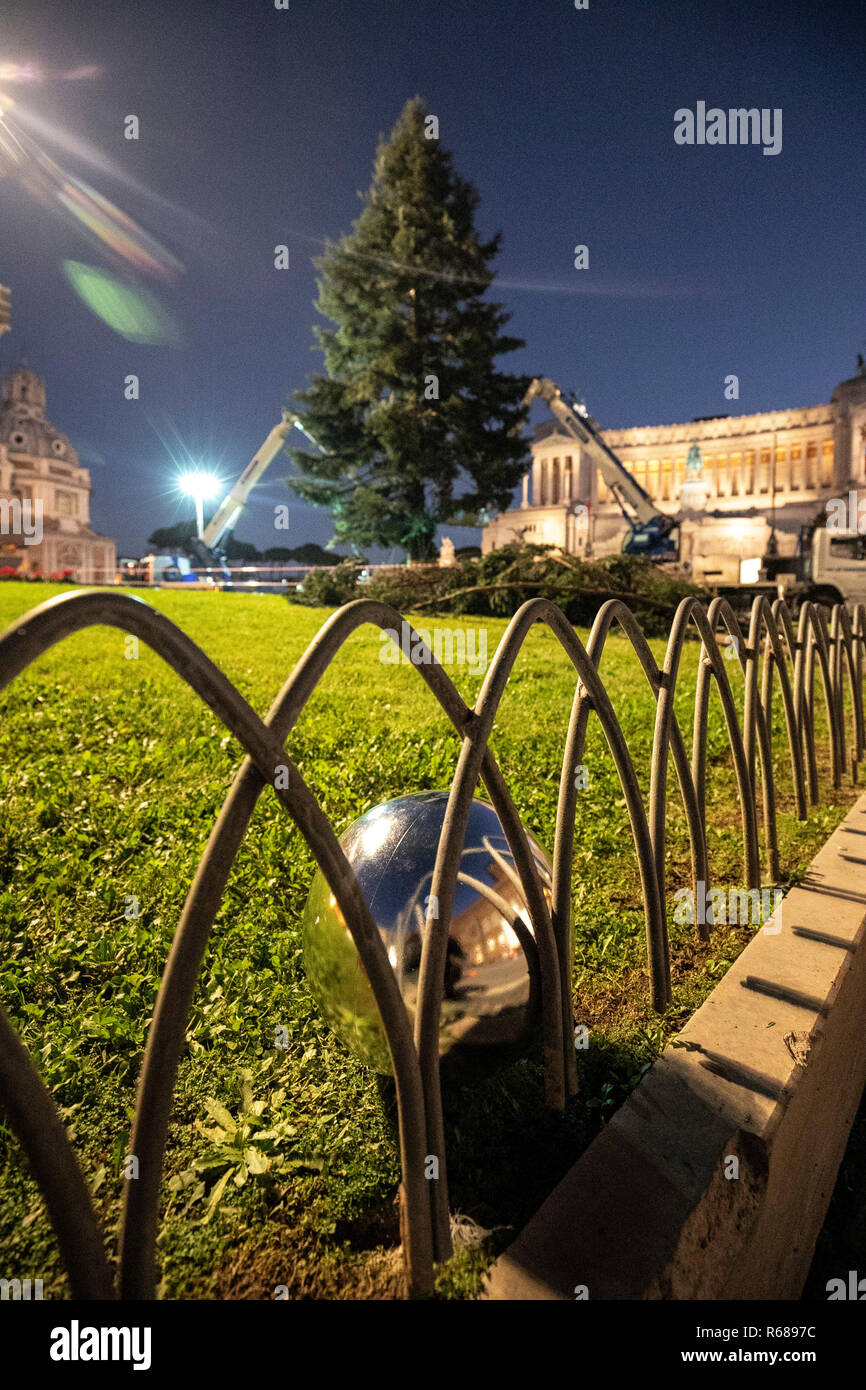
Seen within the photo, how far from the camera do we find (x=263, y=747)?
3.98ft

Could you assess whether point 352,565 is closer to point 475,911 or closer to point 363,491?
point 363,491

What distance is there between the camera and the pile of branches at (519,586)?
13.9 m

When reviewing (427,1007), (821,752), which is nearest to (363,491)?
(821,752)

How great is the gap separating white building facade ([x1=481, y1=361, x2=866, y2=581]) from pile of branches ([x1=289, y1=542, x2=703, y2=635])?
4106 cm

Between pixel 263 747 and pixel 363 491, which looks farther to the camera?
pixel 363 491

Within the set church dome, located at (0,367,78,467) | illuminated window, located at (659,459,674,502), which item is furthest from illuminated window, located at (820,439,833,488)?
church dome, located at (0,367,78,467)

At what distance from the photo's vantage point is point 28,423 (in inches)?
2616

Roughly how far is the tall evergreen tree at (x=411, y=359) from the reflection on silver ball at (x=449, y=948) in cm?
2514

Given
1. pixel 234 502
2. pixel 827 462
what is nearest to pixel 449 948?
pixel 234 502

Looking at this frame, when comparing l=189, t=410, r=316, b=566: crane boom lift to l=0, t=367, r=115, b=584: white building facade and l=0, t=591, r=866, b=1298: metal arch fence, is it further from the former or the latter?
l=0, t=591, r=866, b=1298: metal arch fence

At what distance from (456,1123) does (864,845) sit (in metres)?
2.88

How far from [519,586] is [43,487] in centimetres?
6284

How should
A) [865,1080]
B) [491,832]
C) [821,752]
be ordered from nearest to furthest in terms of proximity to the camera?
[491,832] → [865,1080] → [821,752]
